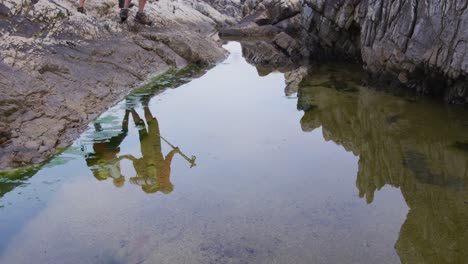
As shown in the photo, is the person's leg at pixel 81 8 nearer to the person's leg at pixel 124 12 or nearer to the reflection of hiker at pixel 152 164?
the person's leg at pixel 124 12

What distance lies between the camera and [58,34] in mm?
12812

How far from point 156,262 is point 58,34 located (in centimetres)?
974

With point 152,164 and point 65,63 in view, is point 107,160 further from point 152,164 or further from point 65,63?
point 65,63

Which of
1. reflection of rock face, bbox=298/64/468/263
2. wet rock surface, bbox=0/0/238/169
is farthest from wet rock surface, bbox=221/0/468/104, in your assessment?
wet rock surface, bbox=0/0/238/169

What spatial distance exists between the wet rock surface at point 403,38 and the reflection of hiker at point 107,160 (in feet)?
22.9

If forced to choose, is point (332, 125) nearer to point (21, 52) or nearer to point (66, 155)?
point (66, 155)

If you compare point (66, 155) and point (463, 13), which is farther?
point (463, 13)

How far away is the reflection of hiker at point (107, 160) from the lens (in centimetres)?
723

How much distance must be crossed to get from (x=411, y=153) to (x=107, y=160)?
5.27m

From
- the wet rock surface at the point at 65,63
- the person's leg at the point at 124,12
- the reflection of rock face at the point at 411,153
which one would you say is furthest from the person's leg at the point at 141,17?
the reflection of rock face at the point at 411,153

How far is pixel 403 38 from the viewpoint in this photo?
1122 centimetres

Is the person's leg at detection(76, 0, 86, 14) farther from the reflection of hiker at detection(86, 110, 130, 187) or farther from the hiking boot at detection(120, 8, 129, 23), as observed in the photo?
the reflection of hiker at detection(86, 110, 130, 187)

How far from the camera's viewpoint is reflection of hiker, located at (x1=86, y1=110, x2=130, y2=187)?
7234 millimetres

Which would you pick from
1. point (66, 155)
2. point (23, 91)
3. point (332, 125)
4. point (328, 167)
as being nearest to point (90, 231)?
point (66, 155)
